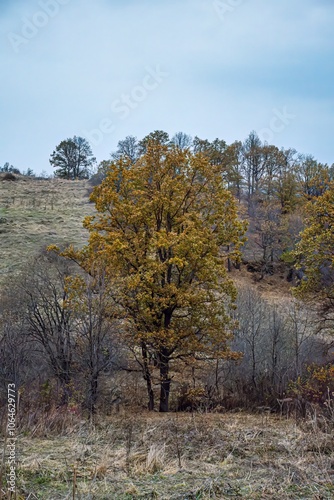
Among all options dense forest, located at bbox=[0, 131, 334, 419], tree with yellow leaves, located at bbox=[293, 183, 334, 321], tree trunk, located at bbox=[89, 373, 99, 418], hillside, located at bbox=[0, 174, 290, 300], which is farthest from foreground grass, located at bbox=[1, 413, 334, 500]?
hillside, located at bbox=[0, 174, 290, 300]

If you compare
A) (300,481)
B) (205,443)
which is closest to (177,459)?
(205,443)

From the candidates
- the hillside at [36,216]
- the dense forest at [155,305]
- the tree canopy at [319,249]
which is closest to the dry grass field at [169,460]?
the dense forest at [155,305]

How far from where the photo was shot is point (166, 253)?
1329cm

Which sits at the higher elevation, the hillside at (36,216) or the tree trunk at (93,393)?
the hillside at (36,216)

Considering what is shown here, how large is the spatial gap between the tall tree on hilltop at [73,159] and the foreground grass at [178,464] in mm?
61046

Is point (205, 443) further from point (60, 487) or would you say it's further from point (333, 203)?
point (333, 203)

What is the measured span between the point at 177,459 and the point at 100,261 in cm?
722

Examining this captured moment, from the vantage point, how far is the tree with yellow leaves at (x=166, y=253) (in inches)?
484

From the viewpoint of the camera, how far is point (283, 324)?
770 inches

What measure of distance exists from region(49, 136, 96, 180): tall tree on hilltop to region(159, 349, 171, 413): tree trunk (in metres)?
55.1

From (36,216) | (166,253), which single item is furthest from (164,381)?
(36,216)

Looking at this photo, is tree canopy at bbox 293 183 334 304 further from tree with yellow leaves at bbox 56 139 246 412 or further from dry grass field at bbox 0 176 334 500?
dry grass field at bbox 0 176 334 500

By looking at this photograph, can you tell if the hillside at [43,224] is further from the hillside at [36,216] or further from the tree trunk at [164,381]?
the tree trunk at [164,381]

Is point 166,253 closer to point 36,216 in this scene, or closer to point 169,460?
point 169,460
